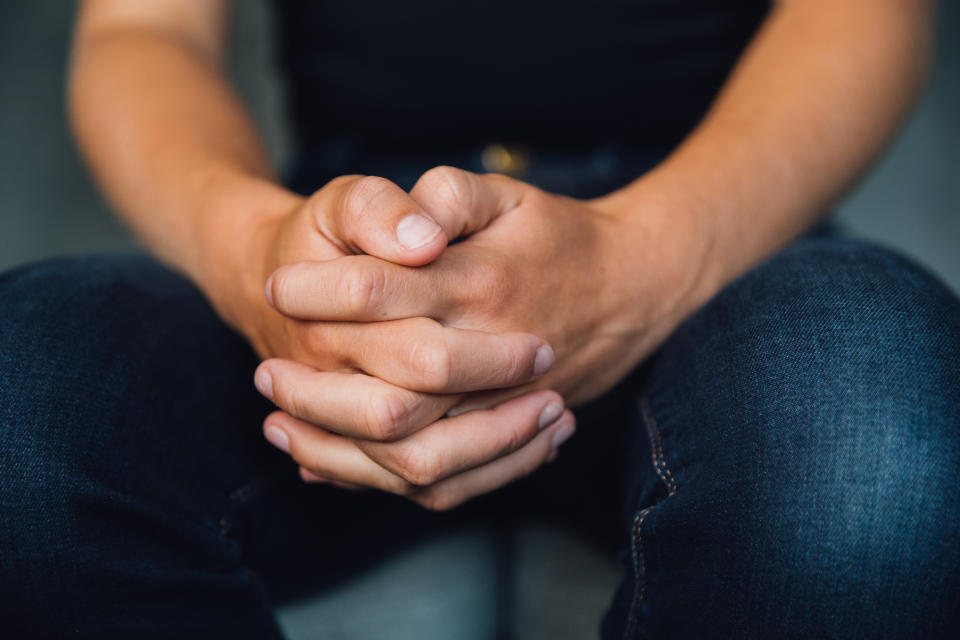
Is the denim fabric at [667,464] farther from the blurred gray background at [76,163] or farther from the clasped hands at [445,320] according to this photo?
the blurred gray background at [76,163]

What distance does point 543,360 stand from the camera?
0.49 m

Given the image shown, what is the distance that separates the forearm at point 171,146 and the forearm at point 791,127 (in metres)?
0.32

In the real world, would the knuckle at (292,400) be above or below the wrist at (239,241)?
below

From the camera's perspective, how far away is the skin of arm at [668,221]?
1.54 ft

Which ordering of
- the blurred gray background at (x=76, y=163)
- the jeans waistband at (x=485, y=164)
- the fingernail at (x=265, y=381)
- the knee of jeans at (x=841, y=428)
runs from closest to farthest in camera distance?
the knee of jeans at (x=841, y=428)
the fingernail at (x=265, y=381)
the jeans waistband at (x=485, y=164)
the blurred gray background at (x=76, y=163)

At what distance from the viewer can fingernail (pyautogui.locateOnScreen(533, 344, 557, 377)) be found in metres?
0.49

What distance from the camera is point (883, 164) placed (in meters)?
1.36

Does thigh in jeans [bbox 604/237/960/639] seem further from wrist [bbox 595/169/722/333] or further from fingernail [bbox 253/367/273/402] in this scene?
fingernail [bbox 253/367/273/402]

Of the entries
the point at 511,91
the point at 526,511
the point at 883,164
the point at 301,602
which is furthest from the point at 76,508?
the point at 883,164

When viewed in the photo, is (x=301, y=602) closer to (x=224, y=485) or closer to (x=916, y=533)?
(x=224, y=485)

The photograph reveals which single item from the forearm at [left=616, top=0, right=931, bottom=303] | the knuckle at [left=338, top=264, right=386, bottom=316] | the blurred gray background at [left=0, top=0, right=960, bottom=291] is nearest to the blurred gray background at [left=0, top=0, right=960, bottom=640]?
the blurred gray background at [left=0, top=0, right=960, bottom=291]

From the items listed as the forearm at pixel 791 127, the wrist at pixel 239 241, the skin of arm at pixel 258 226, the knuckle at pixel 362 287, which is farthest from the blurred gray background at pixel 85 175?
the knuckle at pixel 362 287

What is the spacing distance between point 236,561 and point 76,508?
0.40ft

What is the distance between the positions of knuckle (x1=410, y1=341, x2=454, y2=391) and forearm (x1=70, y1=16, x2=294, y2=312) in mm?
204
